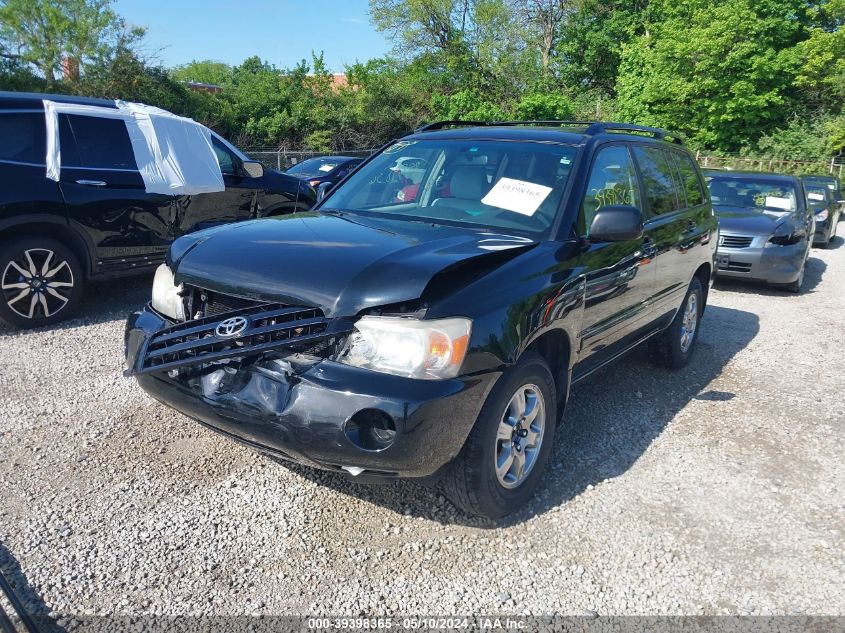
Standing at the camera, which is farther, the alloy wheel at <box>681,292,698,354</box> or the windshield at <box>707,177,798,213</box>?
the windshield at <box>707,177,798,213</box>

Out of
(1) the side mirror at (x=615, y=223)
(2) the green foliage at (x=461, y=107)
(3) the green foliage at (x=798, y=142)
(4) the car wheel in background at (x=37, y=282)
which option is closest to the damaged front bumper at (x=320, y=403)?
(1) the side mirror at (x=615, y=223)

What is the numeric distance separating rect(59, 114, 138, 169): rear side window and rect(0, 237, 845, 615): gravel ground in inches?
89.7

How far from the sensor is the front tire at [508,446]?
9.09 feet

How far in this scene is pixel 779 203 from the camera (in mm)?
9641

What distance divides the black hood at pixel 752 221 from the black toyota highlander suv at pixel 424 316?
5594mm

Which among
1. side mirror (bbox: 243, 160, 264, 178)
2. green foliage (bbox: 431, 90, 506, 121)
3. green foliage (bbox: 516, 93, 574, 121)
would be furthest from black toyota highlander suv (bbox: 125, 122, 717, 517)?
green foliage (bbox: 431, 90, 506, 121)

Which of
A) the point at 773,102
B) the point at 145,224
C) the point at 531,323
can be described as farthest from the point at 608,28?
the point at 531,323

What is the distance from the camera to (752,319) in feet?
24.3

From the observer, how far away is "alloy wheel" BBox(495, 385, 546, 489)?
2971 mm

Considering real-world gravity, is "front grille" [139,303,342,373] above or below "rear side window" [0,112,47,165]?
below

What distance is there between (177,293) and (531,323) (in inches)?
65.6

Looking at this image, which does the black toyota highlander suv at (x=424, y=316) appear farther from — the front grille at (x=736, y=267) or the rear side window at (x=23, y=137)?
the front grille at (x=736, y=267)

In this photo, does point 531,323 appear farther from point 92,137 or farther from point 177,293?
point 92,137

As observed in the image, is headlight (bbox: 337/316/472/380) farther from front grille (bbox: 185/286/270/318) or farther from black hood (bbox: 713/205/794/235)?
black hood (bbox: 713/205/794/235)
